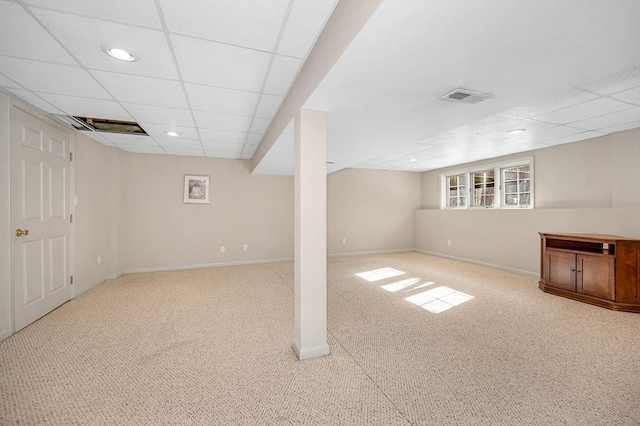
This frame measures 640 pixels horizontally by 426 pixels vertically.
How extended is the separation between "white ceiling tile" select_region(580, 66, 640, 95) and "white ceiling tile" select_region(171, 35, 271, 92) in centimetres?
274

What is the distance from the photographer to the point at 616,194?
3938 millimetres

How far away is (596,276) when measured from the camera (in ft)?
11.5

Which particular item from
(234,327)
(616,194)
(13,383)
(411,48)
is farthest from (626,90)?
(13,383)

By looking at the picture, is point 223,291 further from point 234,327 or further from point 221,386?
point 221,386

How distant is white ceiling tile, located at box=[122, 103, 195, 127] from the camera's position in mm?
3027

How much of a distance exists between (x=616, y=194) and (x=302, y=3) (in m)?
5.13

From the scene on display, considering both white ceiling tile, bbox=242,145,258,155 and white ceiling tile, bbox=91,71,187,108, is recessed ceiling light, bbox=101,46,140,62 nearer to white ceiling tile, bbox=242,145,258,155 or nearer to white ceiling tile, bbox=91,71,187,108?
white ceiling tile, bbox=91,71,187,108

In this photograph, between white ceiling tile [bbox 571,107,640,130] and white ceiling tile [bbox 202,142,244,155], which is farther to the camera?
white ceiling tile [bbox 202,142,244,155]

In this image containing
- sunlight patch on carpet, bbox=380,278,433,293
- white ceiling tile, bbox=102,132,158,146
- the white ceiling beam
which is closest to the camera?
the white ceiling beam

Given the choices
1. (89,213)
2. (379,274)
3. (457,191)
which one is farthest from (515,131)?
(89,213)

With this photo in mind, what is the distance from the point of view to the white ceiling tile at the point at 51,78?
2.16 m

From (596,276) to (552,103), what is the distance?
→ 2.38m

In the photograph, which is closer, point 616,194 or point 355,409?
point 355,409

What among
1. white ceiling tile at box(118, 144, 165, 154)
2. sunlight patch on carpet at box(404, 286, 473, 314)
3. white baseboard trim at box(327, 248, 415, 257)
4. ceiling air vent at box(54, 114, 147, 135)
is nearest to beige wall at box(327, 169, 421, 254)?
white baseboard trim at box(327, 248, 415, 257)
